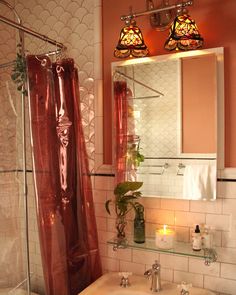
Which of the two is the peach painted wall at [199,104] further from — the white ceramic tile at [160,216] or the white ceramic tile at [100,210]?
the white ceramic tile at [100,210]

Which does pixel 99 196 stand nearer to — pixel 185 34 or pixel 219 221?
pixel 219 221

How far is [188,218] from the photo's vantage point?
5.42 feet

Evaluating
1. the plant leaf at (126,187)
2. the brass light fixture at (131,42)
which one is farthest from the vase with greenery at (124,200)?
the brass light fixture at (131,42)

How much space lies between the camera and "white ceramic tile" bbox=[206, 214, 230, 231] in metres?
1.55

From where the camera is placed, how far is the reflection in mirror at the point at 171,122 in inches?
61.9

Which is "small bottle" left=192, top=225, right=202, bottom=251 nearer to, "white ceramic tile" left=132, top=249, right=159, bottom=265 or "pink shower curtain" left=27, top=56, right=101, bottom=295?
"white ceramic tile" left=132, top=249, right=159, bottom=265

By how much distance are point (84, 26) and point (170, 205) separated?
4.15 feet

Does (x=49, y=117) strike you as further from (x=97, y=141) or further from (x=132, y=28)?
(x=132, y=28)

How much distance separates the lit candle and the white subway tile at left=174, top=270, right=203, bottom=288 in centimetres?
20

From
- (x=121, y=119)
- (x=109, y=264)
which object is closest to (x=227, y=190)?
(x=121, y=119)

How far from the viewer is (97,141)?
6.29 ft

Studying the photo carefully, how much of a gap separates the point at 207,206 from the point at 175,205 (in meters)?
0.18

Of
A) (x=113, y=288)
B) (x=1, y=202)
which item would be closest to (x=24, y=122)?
(x=1, y=202)

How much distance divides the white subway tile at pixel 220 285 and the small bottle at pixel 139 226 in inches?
15.7
